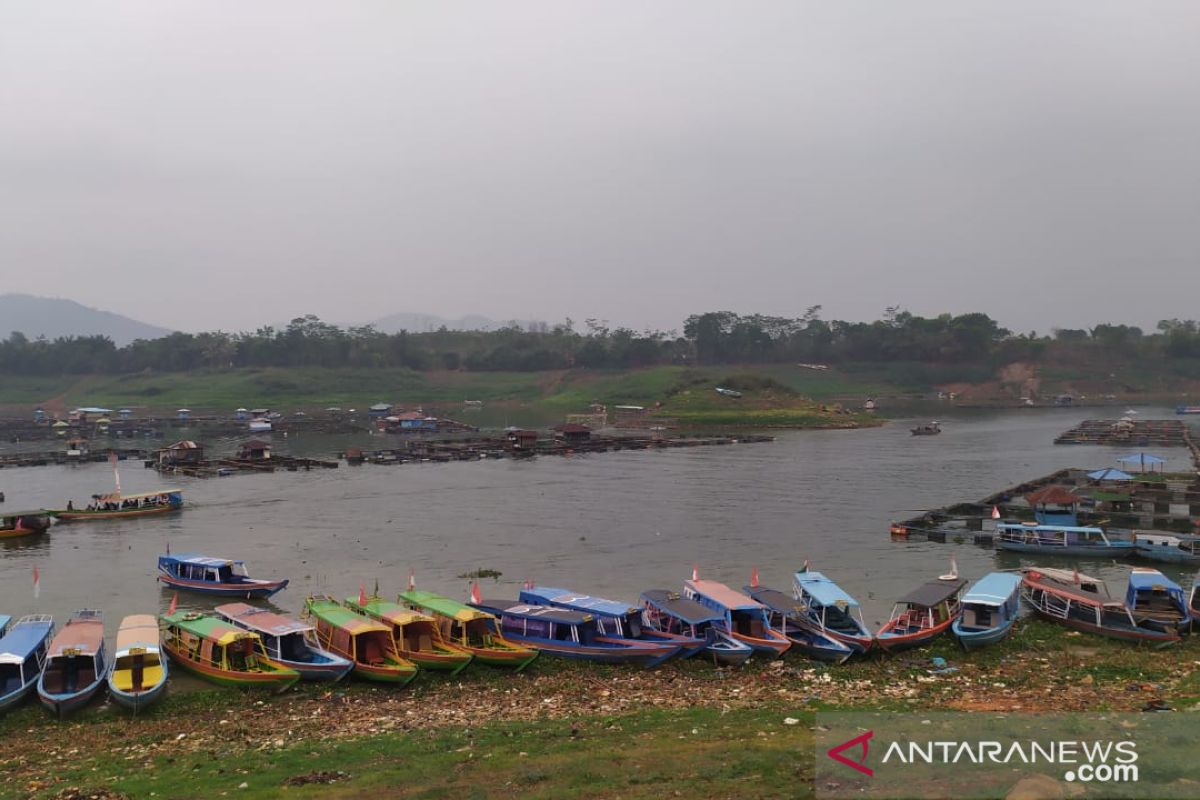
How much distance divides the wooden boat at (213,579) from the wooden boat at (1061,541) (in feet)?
102

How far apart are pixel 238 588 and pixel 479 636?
555 inches

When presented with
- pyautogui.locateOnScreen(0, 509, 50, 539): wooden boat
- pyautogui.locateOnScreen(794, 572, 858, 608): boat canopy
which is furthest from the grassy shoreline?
pyautogui.locateOnScreen(0, 509, 50, 539): wooden boat

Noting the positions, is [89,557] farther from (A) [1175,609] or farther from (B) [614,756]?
(A) [1175,609]

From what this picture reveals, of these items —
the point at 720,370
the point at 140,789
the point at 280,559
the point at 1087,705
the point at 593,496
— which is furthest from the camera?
the point at 720,370

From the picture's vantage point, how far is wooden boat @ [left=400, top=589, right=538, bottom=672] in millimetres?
23328

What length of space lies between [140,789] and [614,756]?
792 cm

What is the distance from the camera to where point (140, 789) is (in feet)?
49.6

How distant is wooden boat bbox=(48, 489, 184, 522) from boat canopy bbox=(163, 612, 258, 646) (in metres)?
31.7

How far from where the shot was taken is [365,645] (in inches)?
918

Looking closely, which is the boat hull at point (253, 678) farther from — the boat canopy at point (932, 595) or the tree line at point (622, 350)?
the tree line at point (622, 350)

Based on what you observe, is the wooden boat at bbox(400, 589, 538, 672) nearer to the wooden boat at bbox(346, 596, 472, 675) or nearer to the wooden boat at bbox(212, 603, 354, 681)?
the wooden boat at bbox(346, 596, 472, 675)

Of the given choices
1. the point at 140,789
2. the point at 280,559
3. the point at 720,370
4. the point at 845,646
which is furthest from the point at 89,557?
the point at 720,370

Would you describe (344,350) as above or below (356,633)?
above

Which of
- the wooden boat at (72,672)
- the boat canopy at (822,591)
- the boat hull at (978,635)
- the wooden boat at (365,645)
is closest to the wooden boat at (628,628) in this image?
the boat canopy at (822,591)
